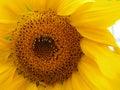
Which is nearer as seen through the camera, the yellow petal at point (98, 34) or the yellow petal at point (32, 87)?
the yellow petal at point (98, 34)

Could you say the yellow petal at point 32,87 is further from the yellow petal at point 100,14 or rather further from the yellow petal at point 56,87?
the yellow petal at point 100,14

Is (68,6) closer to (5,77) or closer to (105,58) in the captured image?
(105,58)

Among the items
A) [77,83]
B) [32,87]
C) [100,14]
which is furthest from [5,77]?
[100,14]

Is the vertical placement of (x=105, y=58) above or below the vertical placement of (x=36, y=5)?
below

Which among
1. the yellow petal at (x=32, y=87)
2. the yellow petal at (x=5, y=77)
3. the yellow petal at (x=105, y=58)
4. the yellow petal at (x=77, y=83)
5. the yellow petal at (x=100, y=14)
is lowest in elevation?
the yellow petal at (x=32, y=87)

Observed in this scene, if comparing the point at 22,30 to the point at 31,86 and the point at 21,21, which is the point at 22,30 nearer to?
the point at 21,21

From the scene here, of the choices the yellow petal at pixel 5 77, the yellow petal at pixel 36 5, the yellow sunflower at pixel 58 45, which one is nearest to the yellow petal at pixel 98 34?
the yellow sunflower at pixel 58 45

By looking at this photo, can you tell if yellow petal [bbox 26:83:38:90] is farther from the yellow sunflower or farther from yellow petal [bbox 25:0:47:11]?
yellow petal [bbox 25:0:47:11]
